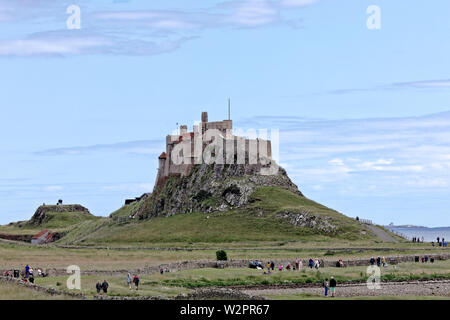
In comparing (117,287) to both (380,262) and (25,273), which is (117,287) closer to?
(25,273)

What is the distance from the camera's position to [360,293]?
2461 inches

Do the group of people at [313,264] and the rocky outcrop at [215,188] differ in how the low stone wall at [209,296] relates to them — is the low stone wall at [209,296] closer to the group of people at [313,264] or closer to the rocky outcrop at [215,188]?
the group of people at [313,264]

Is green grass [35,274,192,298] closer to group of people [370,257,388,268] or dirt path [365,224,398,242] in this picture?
group of people [370,257,388,268]

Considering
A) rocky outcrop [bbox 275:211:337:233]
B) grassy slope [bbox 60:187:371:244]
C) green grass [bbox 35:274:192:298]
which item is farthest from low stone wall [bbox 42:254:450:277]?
rocky outcrop [bbox 275:211:337:233]

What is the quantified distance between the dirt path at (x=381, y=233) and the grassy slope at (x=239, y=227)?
10.7ft

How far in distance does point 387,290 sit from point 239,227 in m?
94.5

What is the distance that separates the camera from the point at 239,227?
15975 centimetres

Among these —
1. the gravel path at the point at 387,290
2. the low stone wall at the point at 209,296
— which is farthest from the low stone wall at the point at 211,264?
the low stone wall at the point at 209,296

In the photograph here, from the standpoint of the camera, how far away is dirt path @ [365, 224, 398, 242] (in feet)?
468

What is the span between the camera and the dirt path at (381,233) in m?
142

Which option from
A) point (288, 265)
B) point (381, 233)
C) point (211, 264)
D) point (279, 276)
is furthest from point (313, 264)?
point (381, 233)
